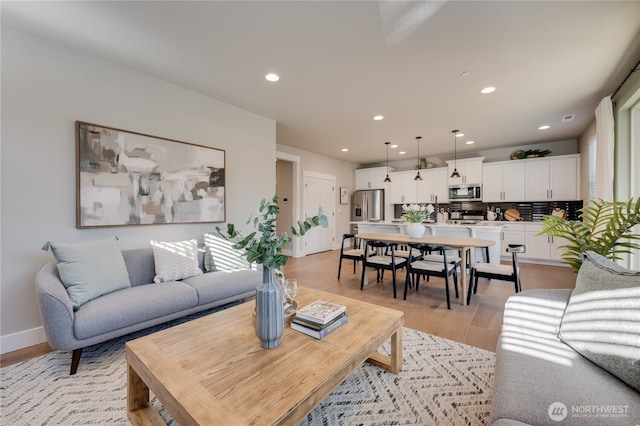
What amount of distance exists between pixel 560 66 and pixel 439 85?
1.12 m

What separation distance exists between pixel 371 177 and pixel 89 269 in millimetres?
6831

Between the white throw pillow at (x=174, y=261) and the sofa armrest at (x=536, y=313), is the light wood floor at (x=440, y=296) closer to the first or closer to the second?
the sofa armrest at (x=536, y=313)

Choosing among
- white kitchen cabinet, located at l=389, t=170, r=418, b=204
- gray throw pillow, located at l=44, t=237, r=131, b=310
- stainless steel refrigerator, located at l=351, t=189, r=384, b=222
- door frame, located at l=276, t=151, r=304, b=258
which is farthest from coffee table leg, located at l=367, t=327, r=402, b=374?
stainless steel refrigerator, located at l=351, t=189, r=384, b=222

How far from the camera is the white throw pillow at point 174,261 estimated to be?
2.60 m

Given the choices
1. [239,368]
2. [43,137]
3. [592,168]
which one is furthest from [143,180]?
[592,168]

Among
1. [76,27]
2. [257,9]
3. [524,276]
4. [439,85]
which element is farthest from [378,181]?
[76,27]

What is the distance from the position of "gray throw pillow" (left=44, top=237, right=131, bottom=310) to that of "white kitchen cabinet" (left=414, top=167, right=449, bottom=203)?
6483mm

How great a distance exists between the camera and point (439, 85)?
306 centimetres

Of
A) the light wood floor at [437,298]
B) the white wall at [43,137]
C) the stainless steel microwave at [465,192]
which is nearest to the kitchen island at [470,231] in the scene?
the light wood floor at [437,298]

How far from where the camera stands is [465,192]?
6.39 m

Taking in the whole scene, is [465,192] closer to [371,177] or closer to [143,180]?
[371,177]

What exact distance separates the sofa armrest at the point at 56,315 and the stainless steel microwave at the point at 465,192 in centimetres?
700

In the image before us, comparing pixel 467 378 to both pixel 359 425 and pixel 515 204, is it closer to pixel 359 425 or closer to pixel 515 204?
pixel 359 425

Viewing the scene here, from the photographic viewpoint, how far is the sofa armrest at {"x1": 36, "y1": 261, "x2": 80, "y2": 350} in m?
1.72
